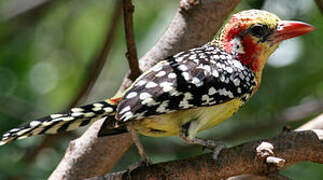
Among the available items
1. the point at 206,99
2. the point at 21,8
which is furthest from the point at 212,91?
the point at 21,8

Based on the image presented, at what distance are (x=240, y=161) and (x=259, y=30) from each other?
0.96 metres

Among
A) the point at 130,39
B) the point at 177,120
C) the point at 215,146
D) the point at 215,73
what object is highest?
the point at 130,39

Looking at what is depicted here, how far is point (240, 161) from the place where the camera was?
10.9 feet

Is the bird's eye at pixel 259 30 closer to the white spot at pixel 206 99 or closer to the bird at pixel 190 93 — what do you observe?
the bird at pixel 190 93

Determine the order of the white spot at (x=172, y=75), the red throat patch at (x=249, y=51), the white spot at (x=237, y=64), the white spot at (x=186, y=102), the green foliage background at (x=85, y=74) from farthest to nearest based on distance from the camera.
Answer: the green foliage background at (x=85, y=74) < the red throat patch at (x=249, y=51) < the white spot at (x=237, y=64) < the white spot at (x=172, y=75) < the white spot at (x=186, y=102)

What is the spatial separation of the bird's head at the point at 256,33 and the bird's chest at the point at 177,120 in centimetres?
46

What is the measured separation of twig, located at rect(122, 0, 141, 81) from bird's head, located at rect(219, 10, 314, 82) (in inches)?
24.4

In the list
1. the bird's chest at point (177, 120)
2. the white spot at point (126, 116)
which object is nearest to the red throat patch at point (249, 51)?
the bird's chest at point (177, 120)

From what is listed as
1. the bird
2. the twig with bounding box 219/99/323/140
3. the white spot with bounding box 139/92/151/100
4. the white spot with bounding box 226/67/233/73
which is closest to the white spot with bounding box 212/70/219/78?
the bird

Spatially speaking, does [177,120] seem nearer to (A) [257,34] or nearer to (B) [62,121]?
(B) [62,121]

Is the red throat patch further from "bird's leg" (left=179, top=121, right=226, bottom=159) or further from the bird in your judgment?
"bird's leg" (left=179, top=121, right=226, bottom=159)

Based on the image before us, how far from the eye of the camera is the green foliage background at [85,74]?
5.02m

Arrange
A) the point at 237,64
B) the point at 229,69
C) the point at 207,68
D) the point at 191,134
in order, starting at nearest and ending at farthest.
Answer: the point at 191,134 < the point at 207,68 < the point at 229,69 < the point at 237,64

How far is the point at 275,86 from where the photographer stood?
5520 mm
